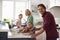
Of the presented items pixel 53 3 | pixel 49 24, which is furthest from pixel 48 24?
pixel 53 3

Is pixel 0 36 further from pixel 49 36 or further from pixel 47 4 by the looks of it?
pixel 47 4

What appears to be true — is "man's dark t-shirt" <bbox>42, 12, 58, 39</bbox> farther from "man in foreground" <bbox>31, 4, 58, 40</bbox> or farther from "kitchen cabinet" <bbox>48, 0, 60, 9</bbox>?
"kitchen cabinet" <bbox>48, 0, 60, 9</bbox>

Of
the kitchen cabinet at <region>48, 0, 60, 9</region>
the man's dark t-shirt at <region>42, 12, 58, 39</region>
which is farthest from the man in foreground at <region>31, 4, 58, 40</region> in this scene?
the kitchen cabinet at <region>48, 0, 60, 9</region>

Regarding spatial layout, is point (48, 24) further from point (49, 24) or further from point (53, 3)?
point (53, 3)

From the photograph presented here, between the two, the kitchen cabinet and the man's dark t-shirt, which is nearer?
the man's dark t-shirt

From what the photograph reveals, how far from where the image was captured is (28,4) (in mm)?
5535

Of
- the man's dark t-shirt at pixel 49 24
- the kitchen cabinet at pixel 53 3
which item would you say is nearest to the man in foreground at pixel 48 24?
the man's dark t-shirt at pixel 49 24

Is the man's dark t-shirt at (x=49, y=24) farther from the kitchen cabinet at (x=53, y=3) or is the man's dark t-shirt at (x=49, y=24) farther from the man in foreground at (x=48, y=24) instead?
the kitchen cabinet at (x=53, y=3)

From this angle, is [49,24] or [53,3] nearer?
[49,24]

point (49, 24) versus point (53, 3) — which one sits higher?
point (53, 3)

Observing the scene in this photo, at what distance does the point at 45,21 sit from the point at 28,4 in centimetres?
277

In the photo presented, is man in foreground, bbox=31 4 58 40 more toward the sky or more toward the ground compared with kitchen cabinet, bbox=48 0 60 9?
more toward the ground

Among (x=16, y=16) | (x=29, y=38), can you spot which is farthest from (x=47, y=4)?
(x=29, y=38)

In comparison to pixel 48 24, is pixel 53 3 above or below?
above
